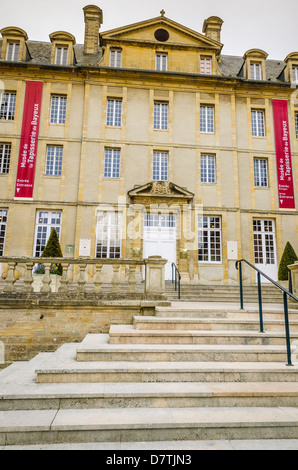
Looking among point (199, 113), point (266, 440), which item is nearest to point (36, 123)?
point (199, 113)

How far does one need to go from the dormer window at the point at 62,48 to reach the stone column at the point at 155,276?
42.9 feet

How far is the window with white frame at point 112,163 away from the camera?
48.0 feet

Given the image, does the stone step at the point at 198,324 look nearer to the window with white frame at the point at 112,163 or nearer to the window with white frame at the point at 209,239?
the window with white frame at the point at 209,239

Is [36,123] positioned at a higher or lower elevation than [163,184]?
higher

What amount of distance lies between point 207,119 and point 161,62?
3781 millimetres

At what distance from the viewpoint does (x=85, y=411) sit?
12.0ft

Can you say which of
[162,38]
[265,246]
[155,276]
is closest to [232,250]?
[265,246]

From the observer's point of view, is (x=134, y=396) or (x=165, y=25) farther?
(x=165, y=25)

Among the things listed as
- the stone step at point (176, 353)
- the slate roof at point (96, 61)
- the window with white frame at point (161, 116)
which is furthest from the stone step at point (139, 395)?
the slate roof at point (96, 61)

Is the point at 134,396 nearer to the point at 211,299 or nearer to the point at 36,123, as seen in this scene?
the point at 211,299

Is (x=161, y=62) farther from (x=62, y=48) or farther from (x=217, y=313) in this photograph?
(x=217, y=313)

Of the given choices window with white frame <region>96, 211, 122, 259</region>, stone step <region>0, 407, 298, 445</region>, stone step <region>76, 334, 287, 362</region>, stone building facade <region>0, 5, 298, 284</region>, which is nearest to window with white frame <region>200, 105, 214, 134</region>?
stone building facade <region>0, 5, 298, 284</region>

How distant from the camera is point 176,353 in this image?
15.6 ft
